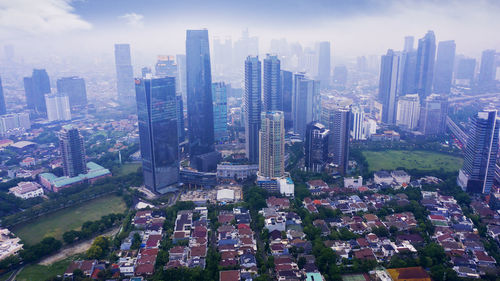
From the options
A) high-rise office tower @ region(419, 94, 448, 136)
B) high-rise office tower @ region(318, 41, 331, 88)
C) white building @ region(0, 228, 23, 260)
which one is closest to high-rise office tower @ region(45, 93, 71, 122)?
white building @ region(0, 228, 23, 260)

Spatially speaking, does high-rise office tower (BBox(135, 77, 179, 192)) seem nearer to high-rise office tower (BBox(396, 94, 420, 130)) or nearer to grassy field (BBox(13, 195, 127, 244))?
grassy field (BBox(13, 195, 127, 244))

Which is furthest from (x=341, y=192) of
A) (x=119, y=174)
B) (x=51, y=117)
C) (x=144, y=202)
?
(x=51, y=117)

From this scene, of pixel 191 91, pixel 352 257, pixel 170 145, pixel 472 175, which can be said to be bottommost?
pixel 352 257

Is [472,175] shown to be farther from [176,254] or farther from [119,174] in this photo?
[119,174]

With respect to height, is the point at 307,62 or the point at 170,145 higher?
the point at 307,62

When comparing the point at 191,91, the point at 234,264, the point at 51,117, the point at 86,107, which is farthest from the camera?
the point at 86,107

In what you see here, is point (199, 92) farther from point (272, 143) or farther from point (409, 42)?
point (409, 42)

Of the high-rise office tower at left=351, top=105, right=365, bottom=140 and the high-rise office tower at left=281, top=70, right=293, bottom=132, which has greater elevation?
the high-rise office tower at left=281, top=70, right=293, bottom=132
